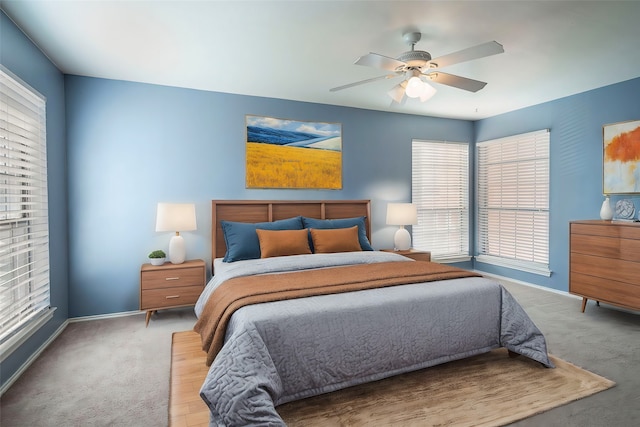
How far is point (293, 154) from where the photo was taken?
15.1 ft

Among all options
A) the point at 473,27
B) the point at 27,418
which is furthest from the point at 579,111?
the point at 27,418

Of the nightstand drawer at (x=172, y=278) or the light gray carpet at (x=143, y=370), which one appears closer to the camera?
the light gray carpet at (x=143, y=370)

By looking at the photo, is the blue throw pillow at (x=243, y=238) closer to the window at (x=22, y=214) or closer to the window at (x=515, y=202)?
the window at (x=22, y=214)

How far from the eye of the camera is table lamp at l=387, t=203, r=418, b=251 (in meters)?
4.82

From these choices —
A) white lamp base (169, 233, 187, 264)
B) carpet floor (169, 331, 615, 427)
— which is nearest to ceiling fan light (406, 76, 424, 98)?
carpet floor (169, 331, 615, 427)

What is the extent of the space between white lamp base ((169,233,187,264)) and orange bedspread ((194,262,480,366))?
3.98 ft

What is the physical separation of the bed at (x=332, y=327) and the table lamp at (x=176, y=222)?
2.92 ft

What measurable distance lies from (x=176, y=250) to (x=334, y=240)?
5.46 ft

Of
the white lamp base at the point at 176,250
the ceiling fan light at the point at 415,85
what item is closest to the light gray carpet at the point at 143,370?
the white lamp base at the point at 176,250

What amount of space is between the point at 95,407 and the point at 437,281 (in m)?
2.41

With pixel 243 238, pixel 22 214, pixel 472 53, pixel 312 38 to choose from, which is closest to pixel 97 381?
pixel 22 214

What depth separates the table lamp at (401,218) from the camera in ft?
15.8

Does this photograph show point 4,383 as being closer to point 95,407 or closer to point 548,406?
point 95,407

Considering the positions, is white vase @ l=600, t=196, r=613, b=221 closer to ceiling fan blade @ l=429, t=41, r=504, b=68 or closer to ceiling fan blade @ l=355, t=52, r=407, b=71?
ceiling fan blade @ l=429, t=41, r=504, b=68
